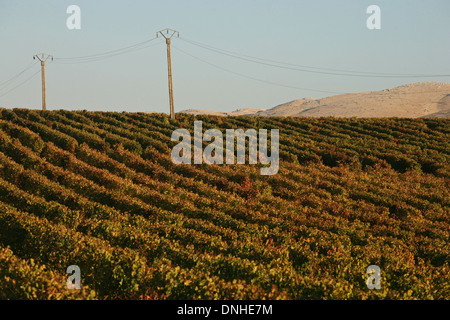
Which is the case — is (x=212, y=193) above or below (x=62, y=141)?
below

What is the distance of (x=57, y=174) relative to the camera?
21.9 m

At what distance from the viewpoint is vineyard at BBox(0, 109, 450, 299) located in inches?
394

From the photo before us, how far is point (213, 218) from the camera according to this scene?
16.8 m

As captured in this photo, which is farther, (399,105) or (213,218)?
(399,105)

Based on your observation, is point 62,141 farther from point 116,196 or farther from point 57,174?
point 116,196

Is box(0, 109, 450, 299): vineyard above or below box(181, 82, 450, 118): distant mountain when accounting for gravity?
below

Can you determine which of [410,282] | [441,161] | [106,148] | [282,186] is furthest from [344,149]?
[410,282]

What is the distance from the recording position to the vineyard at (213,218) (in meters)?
10.0

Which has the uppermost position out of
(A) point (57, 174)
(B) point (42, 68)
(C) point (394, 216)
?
(B) point (42, 68)

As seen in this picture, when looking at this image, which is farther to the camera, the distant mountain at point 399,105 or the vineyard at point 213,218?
the distant mountain at point 399,105

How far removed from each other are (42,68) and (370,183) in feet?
156

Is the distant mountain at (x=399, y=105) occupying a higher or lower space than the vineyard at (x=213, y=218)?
higher

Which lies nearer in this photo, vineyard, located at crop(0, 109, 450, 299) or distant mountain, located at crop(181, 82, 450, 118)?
vineyard, located at crop(0, 109, 450, 299)

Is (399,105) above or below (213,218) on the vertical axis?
above
